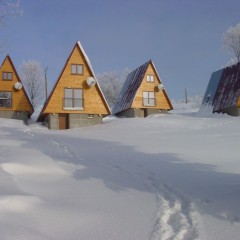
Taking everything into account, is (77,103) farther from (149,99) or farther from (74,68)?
(149,99)

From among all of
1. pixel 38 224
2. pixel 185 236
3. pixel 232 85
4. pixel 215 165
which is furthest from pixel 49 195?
pixel 232 85

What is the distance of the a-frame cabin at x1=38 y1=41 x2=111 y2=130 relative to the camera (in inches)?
1382

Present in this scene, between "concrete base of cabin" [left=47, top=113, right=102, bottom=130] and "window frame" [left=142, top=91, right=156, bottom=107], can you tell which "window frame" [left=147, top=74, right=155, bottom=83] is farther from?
"concrete base of cabin" [left=47, top=113, right=102, bottom=130]

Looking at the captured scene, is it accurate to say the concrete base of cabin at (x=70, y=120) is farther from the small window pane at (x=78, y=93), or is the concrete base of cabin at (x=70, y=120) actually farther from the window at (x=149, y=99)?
the window at (x=149, y=99)

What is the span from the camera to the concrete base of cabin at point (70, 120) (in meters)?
34.9

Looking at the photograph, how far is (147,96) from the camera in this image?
41531mm

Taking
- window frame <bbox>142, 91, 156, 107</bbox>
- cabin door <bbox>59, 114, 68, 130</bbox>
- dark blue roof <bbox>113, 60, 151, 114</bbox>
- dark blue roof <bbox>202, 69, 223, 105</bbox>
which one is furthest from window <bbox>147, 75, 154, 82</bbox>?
cabin door <bbox>59, 114, 68, 130</bbox>

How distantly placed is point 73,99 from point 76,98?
285mm

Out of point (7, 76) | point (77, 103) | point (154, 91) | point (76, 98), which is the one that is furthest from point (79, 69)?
point (154, 91)

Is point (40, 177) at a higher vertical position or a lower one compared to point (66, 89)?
lower

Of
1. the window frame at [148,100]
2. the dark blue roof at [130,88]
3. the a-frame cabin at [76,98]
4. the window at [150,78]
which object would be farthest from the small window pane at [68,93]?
the window at [150,78]

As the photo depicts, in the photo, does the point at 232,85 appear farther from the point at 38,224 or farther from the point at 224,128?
the point at 38,224

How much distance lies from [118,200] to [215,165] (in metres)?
6.24

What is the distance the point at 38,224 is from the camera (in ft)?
22.7
